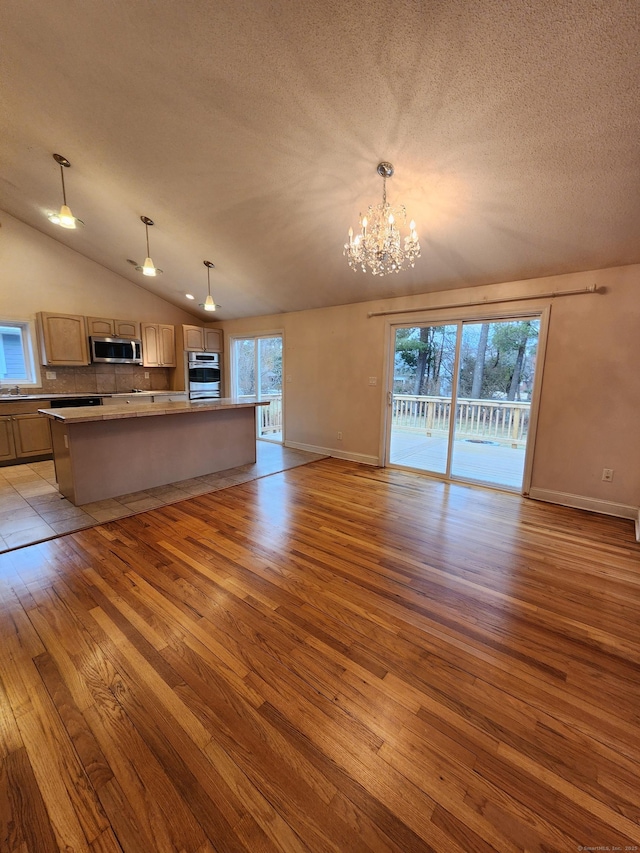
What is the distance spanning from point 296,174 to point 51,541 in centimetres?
347

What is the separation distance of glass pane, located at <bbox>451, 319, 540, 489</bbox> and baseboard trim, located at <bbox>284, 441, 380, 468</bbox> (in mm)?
1114

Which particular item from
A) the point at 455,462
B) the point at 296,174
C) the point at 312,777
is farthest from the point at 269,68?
the point at 455,462

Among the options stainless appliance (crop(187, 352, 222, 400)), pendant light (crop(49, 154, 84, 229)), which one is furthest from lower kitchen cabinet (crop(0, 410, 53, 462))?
pendant light (crop(49, 154, 84, 229))

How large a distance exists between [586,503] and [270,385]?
4.88m

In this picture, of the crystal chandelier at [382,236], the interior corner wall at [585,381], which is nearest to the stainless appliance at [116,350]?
the interior corner wall at [585,381]

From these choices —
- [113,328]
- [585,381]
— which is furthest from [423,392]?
[113,328]

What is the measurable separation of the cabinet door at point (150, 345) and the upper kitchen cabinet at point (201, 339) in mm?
472

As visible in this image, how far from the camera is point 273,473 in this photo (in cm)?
443

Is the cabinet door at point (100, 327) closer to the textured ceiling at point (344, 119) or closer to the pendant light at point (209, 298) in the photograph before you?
the pendant light at point (209, 298)

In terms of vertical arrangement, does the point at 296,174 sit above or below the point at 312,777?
above

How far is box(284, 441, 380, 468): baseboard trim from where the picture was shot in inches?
193

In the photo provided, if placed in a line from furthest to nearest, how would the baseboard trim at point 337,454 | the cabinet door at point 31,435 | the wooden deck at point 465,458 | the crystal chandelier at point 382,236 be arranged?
the baseboard trim at point 337,454
the cabinet door at point 31,435
the wooden deck at point 465,458
the crystal chandelier at point 382,236

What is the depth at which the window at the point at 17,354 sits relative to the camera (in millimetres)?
4934

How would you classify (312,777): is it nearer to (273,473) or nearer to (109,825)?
(109,825)
